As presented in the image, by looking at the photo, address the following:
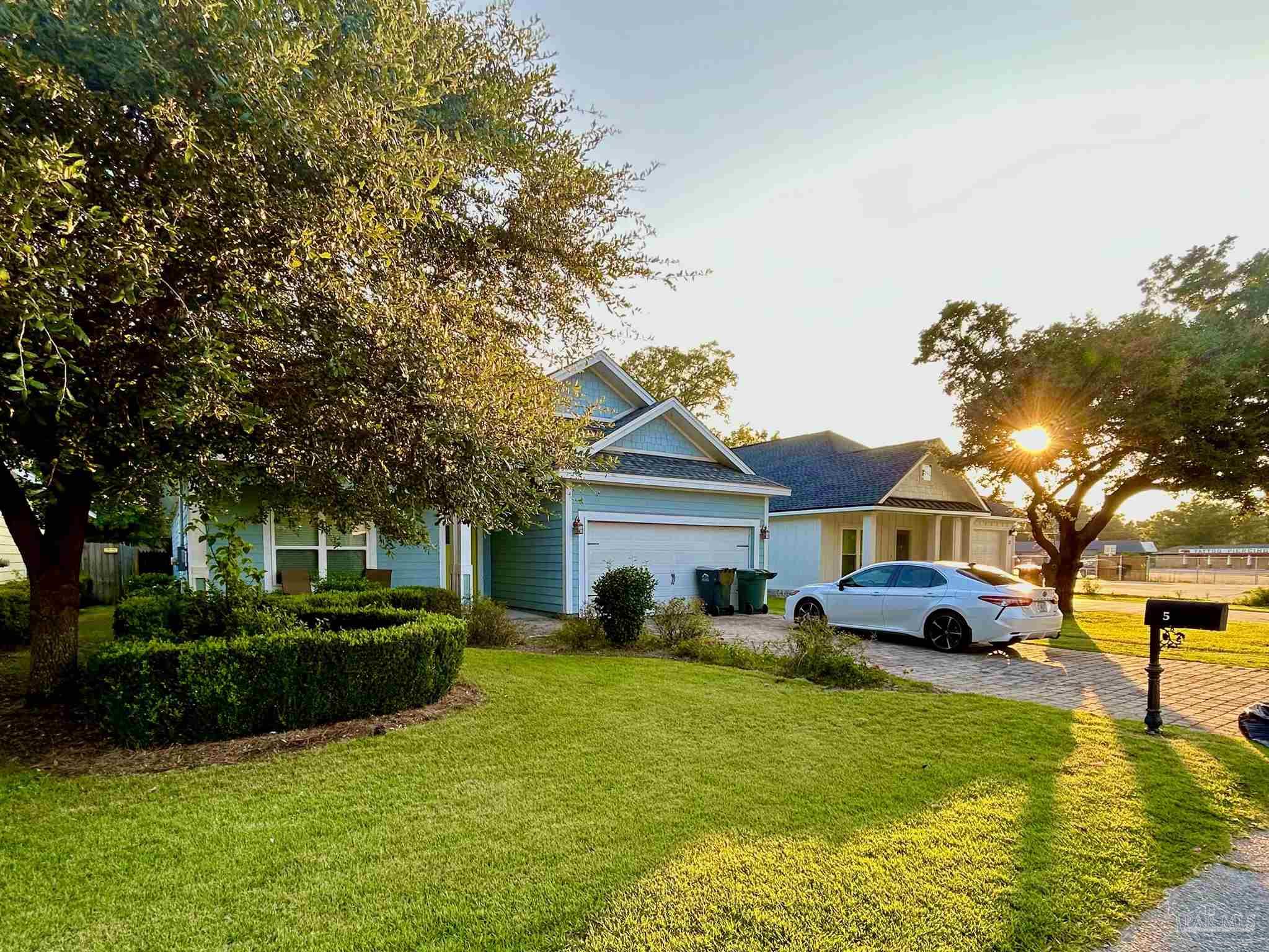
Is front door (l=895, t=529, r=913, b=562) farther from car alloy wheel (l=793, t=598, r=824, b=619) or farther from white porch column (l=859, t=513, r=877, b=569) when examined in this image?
car alloy wheel (l=793, t=598, r=824, b=619)

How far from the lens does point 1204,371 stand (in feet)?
38.2

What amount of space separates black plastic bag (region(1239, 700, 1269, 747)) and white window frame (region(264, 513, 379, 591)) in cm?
1087

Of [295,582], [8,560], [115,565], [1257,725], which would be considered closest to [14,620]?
[295,582]

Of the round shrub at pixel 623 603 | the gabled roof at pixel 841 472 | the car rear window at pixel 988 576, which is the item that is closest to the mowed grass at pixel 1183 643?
the car rear window at pixel 988 576

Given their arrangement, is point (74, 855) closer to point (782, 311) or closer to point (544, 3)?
point (544, 3)

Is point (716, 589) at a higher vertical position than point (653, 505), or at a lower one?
lower

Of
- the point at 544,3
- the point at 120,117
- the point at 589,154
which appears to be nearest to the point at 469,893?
the point at 120,117

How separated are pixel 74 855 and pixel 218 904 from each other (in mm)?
1097

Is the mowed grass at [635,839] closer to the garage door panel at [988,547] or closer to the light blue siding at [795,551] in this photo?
the light blue siding at [795,551]

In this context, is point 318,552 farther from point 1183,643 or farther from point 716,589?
point 1183,643

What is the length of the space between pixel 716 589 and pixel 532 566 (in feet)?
13.9

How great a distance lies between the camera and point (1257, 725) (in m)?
4.69

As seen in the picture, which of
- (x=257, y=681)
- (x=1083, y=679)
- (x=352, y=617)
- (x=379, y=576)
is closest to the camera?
(x=257, y=681)

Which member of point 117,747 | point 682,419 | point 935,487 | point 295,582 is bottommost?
point 117,747
